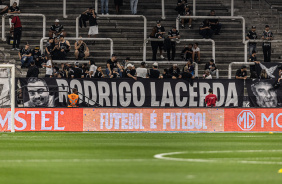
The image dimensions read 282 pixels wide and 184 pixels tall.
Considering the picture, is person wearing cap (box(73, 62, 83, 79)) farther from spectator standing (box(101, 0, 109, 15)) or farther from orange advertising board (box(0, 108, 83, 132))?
spectator standing (box(101, 0, 109, 15))

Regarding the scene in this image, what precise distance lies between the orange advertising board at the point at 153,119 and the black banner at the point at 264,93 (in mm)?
2904

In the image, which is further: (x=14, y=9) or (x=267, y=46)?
(x=14, y=9)

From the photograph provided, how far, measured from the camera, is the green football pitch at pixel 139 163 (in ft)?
37.4

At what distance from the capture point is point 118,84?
32.2m

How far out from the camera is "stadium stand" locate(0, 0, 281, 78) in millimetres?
38188

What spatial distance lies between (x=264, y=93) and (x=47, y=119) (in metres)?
9.69

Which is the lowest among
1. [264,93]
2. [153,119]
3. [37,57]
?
[153,119]

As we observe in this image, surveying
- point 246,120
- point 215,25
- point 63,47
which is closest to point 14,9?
point 63,47

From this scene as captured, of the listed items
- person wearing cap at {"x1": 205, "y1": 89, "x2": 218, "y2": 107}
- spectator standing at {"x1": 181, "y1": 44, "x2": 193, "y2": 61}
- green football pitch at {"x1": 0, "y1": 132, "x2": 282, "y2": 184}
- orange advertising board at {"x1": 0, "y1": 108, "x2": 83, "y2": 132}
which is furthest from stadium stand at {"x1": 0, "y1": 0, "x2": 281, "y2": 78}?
green football pitch at {"x1": 0, "y1": 132, "x2": 282, "y2": 184}

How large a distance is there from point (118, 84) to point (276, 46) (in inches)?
466

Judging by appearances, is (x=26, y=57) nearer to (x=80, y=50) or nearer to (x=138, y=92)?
(x=80, y=50)

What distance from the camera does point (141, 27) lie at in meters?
40.2

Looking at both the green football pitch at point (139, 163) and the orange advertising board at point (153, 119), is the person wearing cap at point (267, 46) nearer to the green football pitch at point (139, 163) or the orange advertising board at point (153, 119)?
the orange advertising board at point (153, 119)

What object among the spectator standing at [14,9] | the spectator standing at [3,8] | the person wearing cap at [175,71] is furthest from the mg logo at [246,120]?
the spectator standing at [3,8]
